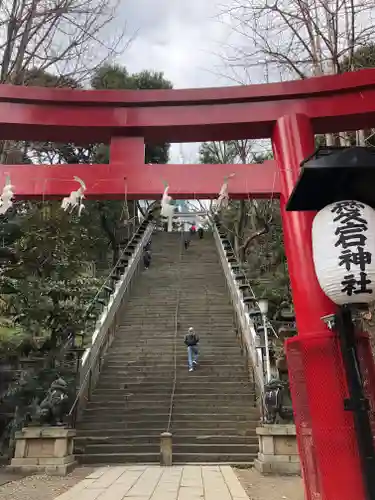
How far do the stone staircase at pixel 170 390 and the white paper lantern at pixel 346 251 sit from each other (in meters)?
6.35

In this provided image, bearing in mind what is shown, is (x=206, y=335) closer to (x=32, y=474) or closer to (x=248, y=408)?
(x=248, y=408)

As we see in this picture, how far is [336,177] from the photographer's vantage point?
159 inches

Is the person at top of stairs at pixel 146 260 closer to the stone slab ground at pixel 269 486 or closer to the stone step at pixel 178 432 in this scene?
the stone step at pixel 178 432

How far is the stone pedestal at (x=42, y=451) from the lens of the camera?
27.0 feet

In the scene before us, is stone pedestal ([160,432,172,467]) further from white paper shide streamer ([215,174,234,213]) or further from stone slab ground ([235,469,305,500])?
white paper shide streamer ([215,174,234,213])

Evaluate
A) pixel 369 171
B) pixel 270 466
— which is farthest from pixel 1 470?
pixel 369 171

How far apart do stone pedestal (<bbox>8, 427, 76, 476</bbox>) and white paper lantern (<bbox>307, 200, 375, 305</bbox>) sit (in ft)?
20.9

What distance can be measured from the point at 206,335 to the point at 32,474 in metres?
6.90

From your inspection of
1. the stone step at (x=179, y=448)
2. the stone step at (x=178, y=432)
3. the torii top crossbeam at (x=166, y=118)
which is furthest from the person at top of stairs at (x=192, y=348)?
the torii top crossbeam at (x=166, y=118)

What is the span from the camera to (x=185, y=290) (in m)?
17.5

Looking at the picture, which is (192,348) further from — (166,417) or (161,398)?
(166,417)

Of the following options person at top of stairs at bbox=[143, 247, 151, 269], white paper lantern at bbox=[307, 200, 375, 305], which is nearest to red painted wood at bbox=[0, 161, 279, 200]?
white paper lantern at bbox=[307, 200, 375, 305]

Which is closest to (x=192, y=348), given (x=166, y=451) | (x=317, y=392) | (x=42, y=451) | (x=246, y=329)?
(x=246, y=329)

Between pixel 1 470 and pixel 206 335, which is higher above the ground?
pixel 206 335
